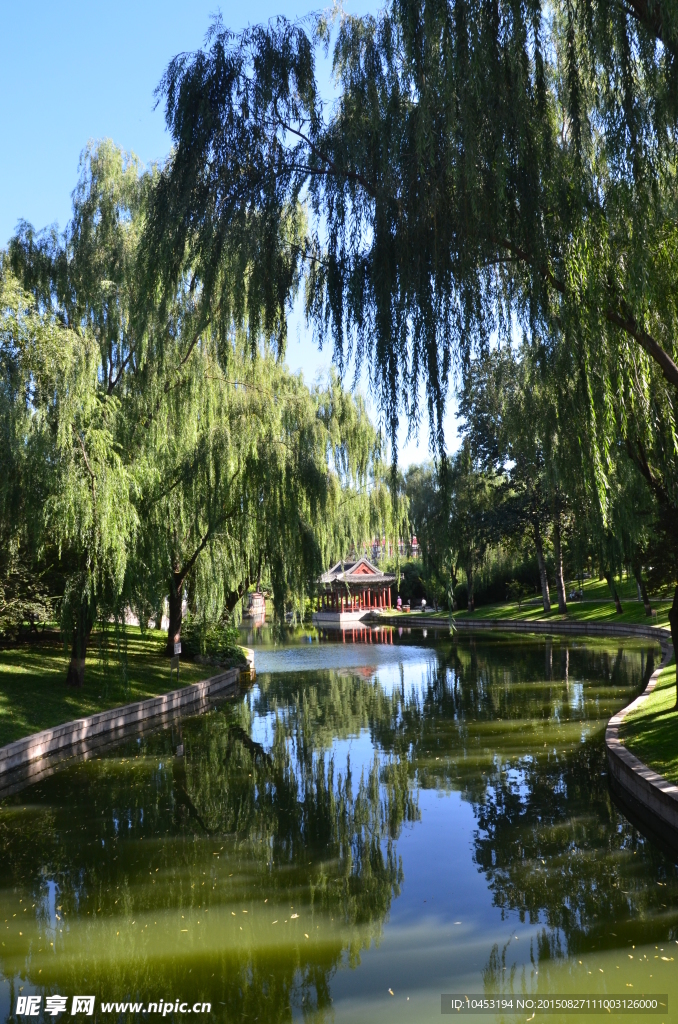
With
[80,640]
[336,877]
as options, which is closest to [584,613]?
[80,640]

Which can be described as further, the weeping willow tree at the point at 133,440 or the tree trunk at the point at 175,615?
the tree trunk at the point at 175,615

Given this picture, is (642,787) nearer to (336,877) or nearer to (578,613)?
(336,877)

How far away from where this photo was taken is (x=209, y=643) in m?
20.5

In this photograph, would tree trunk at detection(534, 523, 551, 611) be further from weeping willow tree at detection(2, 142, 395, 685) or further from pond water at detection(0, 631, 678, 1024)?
pond water at detection(0, 631, 678, 1024)

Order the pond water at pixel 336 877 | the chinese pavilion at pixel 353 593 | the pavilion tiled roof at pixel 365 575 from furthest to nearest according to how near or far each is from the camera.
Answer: the pavilion tiled roof at pixel 365 575, the chinese pavilion at pixel 353 593, the pond water at pixel 336 877

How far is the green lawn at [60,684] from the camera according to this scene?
38.0 ft

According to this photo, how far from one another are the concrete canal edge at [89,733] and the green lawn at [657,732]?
7.09 m

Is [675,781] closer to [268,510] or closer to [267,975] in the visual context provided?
[267,975]

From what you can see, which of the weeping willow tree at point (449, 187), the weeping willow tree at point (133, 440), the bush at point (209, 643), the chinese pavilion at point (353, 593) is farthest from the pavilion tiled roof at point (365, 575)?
the weeping willow tree at point (449, 187)

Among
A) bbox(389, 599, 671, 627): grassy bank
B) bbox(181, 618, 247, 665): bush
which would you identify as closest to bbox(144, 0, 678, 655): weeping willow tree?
bbox(181, 618, 247, 665): bush

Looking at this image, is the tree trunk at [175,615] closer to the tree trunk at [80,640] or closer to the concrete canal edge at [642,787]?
the tree trunk at [80,640]

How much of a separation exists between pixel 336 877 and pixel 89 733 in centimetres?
705

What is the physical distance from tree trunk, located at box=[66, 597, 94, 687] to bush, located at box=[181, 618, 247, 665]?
5895 mm

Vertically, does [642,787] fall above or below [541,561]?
below
